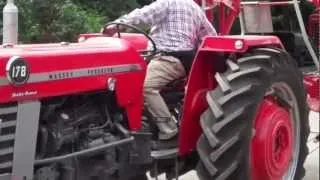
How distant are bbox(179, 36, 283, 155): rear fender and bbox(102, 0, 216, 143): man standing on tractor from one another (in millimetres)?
117

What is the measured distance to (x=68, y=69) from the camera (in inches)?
163

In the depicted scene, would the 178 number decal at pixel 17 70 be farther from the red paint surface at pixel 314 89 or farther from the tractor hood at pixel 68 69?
the red paint surface at pixel 314 89

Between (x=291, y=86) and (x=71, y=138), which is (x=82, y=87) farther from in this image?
(x=291, y=86)

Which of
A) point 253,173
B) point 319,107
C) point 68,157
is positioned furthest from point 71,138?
point 319,107

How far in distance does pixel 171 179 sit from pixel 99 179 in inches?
39.1

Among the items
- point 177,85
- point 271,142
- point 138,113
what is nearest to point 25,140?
point 138,113

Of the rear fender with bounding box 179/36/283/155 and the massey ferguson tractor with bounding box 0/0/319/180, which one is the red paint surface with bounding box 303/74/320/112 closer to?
the massey ferguson tractor with bounding box 0/0/319/180

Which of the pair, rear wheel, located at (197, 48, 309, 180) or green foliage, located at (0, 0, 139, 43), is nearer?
rear wheel, located at (197, 48, 309, 180)

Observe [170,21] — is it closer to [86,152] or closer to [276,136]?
[276,136]

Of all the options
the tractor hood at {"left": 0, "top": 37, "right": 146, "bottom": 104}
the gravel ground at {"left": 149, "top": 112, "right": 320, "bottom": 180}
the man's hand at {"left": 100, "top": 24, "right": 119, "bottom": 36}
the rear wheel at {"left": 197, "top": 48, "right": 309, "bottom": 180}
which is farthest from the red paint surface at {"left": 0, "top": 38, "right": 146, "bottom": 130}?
the gravel ground at {"left": 149, "top": 112, "right": 320, "bottom": 180}

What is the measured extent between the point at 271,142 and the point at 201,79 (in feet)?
2.29

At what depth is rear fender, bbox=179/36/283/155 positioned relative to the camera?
4.87 meters

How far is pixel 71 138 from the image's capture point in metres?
4.23

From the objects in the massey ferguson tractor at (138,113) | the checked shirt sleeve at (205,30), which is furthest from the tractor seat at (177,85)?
the checked shirt sleeve at (205,30)
